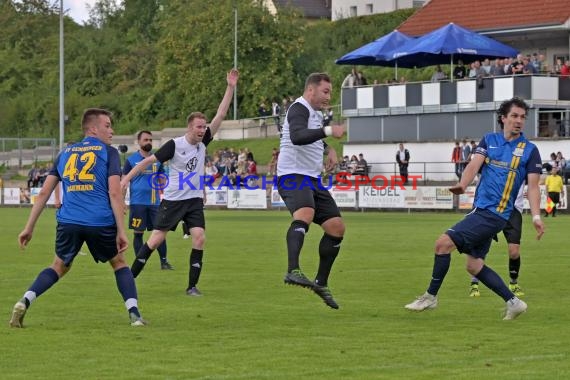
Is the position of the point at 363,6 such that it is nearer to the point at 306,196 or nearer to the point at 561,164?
the point at 561,164

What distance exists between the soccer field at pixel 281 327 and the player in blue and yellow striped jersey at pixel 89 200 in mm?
693

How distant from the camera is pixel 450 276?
55.6 ft

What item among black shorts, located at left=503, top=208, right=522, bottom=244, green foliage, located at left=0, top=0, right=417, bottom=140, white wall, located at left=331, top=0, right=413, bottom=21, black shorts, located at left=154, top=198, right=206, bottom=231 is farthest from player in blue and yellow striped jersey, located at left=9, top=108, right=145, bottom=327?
white wall, located at left=331, top=0, right=413, bottom=21

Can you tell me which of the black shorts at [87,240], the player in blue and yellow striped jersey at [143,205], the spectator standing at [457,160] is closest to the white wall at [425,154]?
the spectator standing at [457,160]

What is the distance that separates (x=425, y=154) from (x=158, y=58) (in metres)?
33.4

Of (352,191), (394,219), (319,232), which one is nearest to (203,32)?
(352,191)

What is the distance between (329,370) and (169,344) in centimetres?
179

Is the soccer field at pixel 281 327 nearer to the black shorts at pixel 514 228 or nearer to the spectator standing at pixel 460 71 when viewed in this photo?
the black shorts at pixel 514 228

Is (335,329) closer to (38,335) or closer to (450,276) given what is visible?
(38,335)

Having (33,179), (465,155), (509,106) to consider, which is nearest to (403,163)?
(465,155)

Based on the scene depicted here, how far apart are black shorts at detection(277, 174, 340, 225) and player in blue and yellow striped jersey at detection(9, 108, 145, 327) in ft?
6.76

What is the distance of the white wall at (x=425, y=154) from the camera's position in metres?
46.0

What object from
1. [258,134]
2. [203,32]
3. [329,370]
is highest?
[203,32]

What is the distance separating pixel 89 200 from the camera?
11.0 meters
